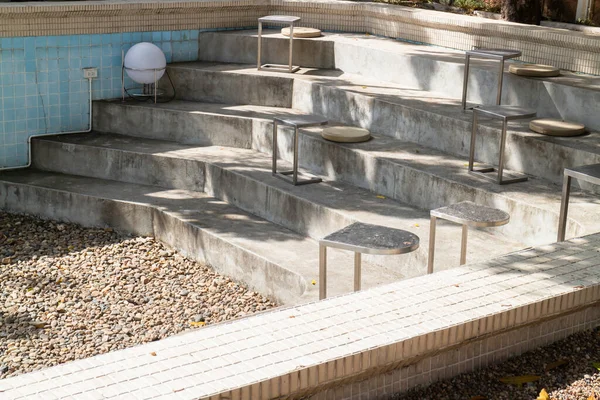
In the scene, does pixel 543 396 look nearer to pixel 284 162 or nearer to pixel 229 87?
pixel 284 162

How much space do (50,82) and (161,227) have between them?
2934 millimetres

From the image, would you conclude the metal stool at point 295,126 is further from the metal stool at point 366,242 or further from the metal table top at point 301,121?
the metal stool at point 366,242

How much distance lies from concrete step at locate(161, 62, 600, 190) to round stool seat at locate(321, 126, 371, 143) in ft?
1.36

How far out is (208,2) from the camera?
1180cm

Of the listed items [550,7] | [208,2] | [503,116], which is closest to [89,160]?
[208,2]

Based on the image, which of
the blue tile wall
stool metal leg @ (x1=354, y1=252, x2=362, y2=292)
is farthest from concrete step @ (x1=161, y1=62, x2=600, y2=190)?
stool metal leg @ (x1=354, y1=252, x2=362, y2=292)

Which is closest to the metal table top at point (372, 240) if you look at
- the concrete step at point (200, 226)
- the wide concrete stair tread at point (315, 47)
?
the concrete step at point (200, 226)

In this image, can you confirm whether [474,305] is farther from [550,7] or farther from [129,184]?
[550,7]

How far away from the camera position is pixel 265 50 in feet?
38.3

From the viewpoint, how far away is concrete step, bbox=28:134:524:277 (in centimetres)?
707

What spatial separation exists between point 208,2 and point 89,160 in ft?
9.88

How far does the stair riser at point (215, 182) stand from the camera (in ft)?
25.0

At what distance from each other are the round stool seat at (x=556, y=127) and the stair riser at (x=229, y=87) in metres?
3.40

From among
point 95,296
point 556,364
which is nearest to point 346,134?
point 95,296
